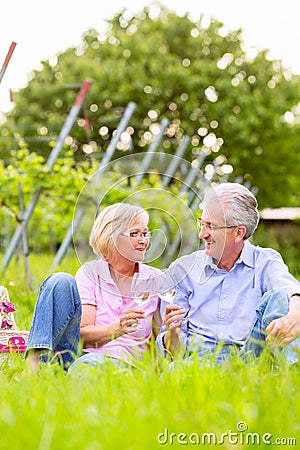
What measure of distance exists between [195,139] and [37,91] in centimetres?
389

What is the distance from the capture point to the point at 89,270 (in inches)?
120

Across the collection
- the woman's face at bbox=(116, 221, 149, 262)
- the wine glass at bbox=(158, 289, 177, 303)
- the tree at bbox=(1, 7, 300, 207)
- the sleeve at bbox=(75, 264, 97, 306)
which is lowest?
the wine glass at bbox=(158, 289, 177, 303)

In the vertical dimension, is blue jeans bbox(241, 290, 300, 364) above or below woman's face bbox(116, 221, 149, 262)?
below

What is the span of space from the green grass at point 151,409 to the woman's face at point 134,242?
1.72 feet

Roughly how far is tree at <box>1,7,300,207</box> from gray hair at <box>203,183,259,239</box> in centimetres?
1473

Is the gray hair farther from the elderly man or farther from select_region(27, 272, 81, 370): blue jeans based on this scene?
select_region(27, 272, 81, 370): blue jeans

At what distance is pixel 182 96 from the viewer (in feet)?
62.6

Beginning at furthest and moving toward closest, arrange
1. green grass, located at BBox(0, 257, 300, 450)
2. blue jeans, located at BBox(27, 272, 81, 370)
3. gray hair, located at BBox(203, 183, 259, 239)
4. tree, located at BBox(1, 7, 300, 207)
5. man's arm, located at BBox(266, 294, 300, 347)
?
tree, located at BBox(1, 7, 300, 207)
gray hair, located at BBox(203, 183, 259, 239)
blue jeans, located at BBox(27, 272, 81, 370)
man's arm, located at BBox(266, 294, 300, 347)
green grass, located at BBox(0, 257, 300, 450)

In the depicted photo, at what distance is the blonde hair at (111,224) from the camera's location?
2922 mm

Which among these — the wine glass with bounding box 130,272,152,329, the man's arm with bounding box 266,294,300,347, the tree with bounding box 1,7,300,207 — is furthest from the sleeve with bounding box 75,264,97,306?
the tree with bounding box 1,7,300,207

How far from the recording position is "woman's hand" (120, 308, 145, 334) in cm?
282

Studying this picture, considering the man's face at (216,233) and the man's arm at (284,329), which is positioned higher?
the man's face at (216,233)

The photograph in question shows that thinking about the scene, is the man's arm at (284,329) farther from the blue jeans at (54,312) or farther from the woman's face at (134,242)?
the blue jeans at (54,312)

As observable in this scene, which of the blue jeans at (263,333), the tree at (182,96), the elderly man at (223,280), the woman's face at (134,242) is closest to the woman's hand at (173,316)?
the elderly man at (223,280)
